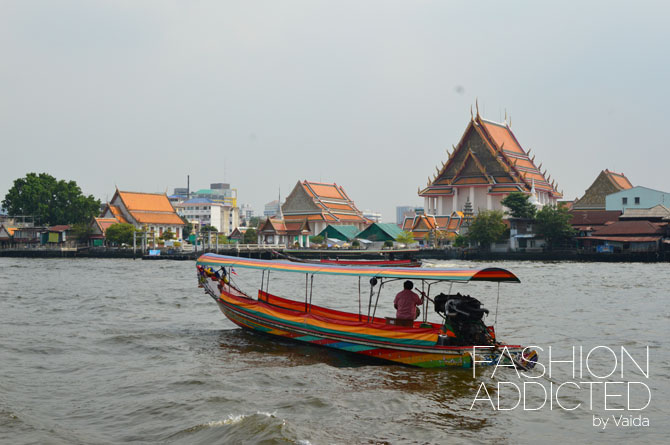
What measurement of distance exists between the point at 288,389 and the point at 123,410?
7.32 ft

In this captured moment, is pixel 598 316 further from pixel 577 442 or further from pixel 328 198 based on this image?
pixel 328 198

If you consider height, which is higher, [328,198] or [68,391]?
[328,198]

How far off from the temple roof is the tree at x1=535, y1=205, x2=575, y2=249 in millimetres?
11832

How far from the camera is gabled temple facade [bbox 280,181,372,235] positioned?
68438 millimetres

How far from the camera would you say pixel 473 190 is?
65.1 m

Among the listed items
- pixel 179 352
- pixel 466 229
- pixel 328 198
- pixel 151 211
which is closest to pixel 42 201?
pixel 151 211

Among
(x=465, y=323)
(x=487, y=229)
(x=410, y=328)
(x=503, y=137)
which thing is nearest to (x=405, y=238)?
(x=487, y=229)

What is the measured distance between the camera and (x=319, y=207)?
226 feet

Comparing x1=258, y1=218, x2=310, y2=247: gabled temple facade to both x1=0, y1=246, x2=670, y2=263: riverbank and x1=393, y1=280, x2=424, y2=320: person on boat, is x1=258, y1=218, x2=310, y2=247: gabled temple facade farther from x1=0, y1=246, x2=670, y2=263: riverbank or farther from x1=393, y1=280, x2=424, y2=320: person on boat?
x1=393, y1=280, x2=424, y2=320: person on boat

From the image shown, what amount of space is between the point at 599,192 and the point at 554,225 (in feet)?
77.4

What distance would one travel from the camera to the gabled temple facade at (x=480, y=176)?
63.5 m

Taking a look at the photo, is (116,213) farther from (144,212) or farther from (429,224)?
(429,224)

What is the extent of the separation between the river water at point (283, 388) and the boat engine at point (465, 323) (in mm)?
485

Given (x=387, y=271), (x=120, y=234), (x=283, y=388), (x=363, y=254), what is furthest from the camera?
(x=120, y=234)
